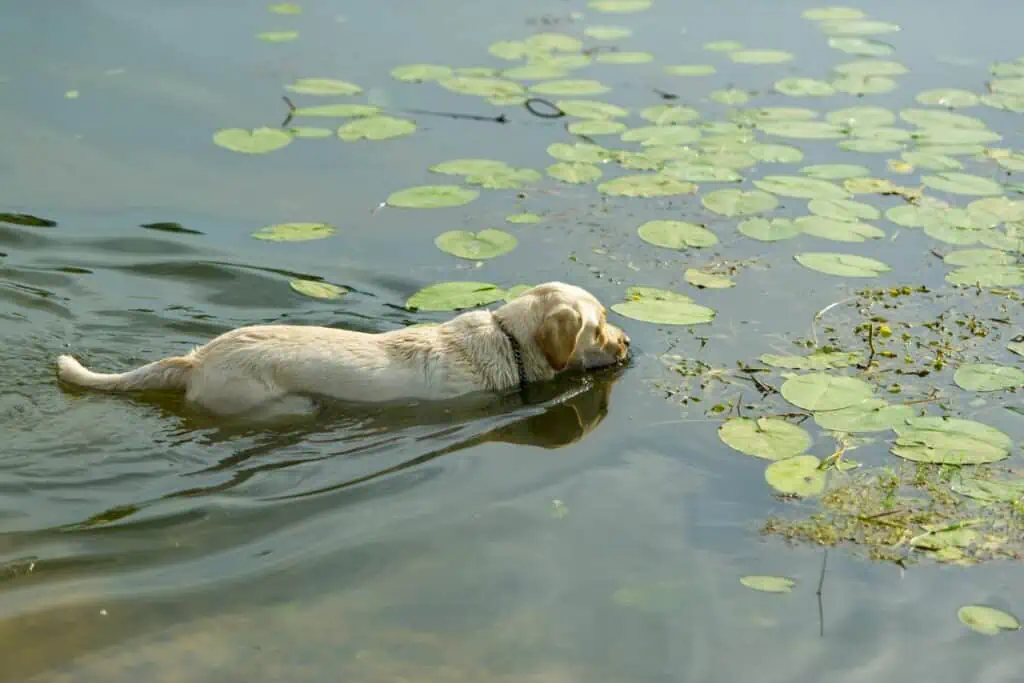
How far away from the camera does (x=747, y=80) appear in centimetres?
1266

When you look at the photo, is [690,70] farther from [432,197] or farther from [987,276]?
[987,276]

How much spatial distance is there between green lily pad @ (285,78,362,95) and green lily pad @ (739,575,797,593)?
23.7 ft

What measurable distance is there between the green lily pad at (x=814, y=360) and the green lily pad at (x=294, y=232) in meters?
3.27

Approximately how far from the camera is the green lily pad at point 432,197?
9883 millimetres

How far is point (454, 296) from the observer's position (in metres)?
8.69

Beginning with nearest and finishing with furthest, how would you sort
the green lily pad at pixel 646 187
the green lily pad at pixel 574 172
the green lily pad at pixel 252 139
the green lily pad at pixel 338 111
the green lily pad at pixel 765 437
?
the green lily pad at pixel 765 437
the green lily pad at pixel 646 187
the green lily pad at pixel 574 172
the green lily pad at pixel 252 139
the green lily pad at pixel 338 111

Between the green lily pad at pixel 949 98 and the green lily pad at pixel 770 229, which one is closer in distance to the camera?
the green lily pad at pixel 770 229

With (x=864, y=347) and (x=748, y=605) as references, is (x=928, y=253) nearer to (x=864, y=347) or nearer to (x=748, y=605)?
(x=864, y=347)

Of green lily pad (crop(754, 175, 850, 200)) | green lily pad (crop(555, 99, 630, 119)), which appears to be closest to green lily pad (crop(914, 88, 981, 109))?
green lily pad (crop(754, 175, 850, 200))

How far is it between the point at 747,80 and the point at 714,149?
203cm

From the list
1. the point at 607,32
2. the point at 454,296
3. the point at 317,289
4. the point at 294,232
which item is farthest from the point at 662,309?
the point at 607,32

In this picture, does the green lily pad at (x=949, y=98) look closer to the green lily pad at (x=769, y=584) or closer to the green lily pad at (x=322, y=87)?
the green lily pad at (x=322, y=87)

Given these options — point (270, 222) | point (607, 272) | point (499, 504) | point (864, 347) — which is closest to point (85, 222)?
point (270, 222)

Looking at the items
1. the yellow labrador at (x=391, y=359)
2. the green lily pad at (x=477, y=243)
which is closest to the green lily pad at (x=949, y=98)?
the green lily pad at (x=477, y=243)
